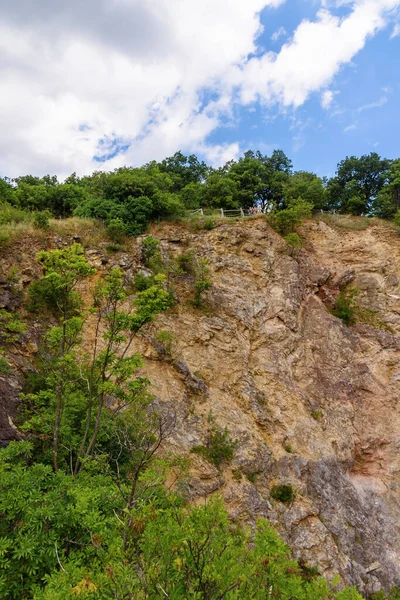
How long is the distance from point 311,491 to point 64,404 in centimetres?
1075

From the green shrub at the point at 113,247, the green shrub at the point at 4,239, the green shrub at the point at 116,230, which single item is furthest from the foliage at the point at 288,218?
the green shrub at the point at 4,239

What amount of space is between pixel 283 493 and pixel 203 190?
22.8 meters

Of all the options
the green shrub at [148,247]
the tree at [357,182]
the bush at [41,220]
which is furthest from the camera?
the tree at [357,182]

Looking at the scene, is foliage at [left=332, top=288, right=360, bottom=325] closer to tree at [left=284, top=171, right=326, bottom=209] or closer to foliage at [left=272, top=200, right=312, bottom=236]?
foliage at [left=272, top=200, right=312, bottom=236]

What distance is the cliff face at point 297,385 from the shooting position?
43.9 ft

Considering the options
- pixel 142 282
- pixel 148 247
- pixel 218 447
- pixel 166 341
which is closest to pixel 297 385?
pixel 218 447

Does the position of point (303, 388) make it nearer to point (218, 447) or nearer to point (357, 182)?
point (218, 447)

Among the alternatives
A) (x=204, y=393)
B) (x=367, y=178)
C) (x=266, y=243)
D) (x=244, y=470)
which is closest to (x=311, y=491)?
(x=244, y=470)

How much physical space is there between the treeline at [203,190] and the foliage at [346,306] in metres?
6.42

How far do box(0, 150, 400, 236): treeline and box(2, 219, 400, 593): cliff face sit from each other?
2.42m

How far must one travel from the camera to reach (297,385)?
17609mm

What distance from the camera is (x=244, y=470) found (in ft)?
45.0

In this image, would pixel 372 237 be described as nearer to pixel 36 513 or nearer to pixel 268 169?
pixel 268 169

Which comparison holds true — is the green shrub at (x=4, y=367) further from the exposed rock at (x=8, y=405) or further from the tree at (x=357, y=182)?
the tree at (x=357, y=182)
